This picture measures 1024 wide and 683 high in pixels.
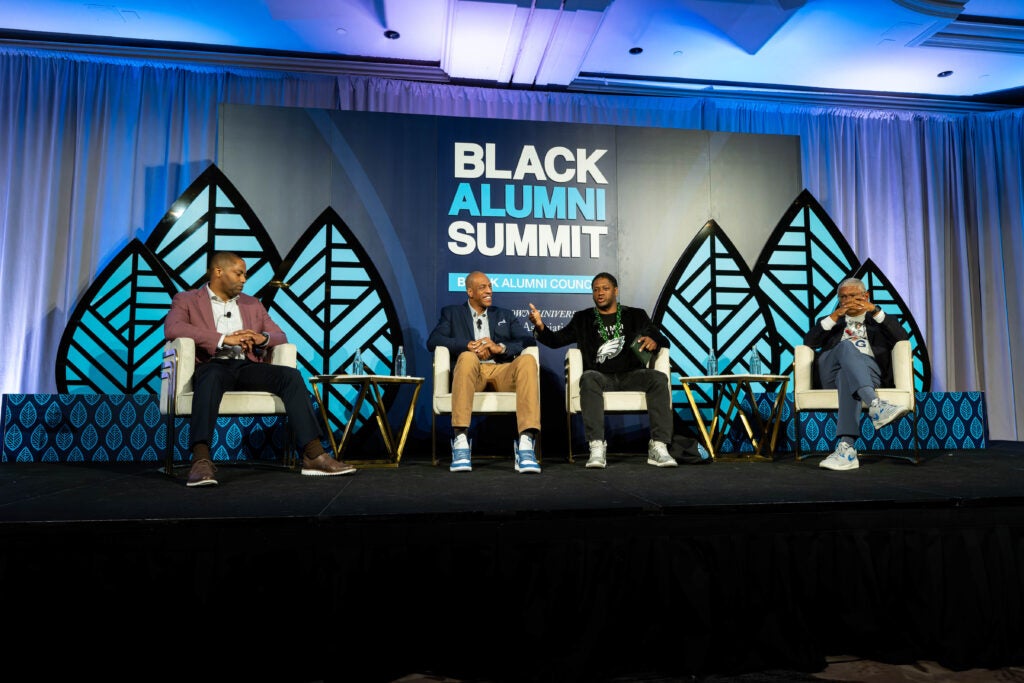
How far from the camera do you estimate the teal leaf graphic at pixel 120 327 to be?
4992mm

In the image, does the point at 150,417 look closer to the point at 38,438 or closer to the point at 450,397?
the point at 38,438

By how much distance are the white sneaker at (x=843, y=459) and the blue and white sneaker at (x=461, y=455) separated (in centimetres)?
182

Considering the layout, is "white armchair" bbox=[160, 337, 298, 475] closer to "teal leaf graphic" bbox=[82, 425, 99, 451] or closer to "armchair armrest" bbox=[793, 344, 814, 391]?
"teal leaf graphic" bbox=[82, 425, 99, 451]

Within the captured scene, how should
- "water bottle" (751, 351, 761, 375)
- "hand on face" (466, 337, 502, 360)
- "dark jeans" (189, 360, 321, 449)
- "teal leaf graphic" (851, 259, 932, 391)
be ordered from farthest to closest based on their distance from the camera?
"teal leaf graphic" (851, 259, 932, 391) < "water bottle" (751, 351, 761, 375) < "hand on face" (466, 337, 502, 360) < "dark jeans" (189, 360, 321, 449)

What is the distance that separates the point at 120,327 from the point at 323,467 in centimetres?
271

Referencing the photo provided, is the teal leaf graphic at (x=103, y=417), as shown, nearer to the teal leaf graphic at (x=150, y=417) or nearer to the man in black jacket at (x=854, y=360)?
the teal leaf graphic at (x=150, y=417)

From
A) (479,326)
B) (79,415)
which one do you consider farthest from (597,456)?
(79,415)

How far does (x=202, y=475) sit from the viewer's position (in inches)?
114

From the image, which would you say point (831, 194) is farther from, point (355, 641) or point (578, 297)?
point (355, 641)

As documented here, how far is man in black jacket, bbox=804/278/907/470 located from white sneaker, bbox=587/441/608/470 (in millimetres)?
1120

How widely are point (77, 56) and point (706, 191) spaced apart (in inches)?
204

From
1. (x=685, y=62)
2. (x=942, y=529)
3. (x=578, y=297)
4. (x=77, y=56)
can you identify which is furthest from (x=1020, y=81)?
(x=77, y=56)

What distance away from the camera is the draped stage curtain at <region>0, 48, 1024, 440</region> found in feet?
17.9

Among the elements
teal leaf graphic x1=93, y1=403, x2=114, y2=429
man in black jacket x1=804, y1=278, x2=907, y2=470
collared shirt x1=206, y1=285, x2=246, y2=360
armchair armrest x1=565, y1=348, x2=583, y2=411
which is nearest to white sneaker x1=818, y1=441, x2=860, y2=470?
man in black jacket x1=804, y1=278, x2=907, y2=470
